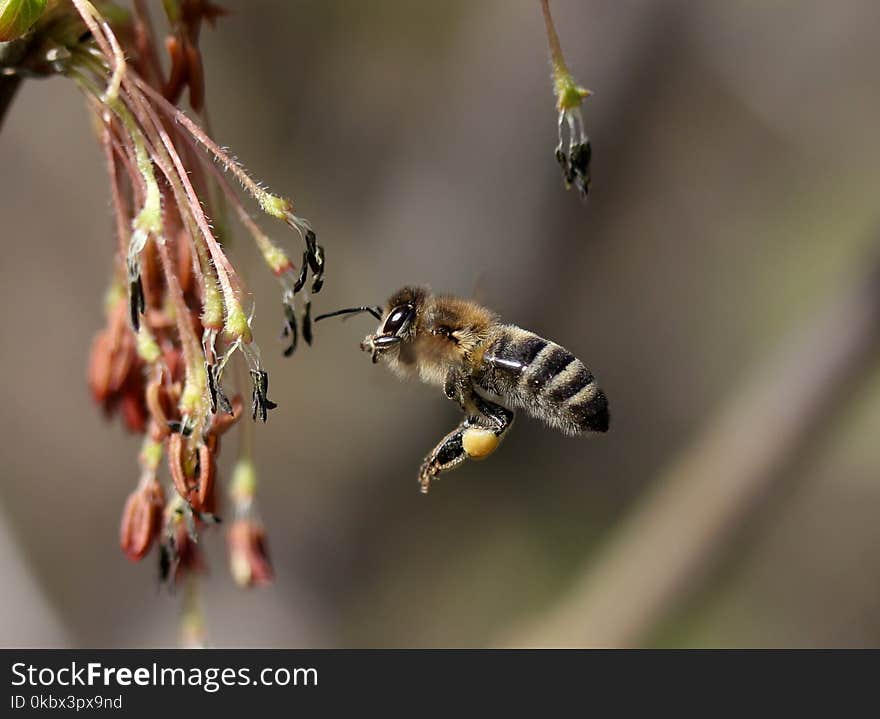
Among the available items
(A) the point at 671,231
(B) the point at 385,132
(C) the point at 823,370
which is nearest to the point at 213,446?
(C) the point at 823,370

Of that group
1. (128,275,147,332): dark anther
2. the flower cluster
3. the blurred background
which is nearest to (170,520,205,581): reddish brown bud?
the flower cluster

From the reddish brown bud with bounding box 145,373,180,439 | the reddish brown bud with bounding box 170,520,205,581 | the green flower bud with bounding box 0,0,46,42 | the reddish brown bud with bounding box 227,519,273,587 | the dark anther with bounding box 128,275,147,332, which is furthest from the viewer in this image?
the reddish brown bud with bounding box 227,519,273,587

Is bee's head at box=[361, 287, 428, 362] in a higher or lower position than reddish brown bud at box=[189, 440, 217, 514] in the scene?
higher

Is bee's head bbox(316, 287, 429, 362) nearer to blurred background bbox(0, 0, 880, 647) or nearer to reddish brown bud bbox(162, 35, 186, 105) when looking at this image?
reddish brown bud bbox(162, 35, 186, 105)

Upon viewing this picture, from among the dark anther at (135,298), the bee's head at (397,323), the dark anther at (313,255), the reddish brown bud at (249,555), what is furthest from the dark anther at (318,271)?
the reddish brown bud at (249,555)

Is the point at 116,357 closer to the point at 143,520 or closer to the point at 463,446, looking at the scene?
the point at 143,520

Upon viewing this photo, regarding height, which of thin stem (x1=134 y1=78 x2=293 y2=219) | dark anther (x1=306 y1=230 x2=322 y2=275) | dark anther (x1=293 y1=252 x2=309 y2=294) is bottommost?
dark anther (x1=293 y1=252 x2=309 y2=294)

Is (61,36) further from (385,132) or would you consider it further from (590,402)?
(385,132)
